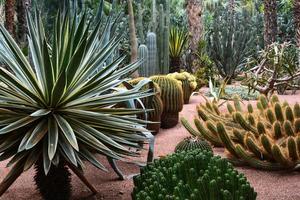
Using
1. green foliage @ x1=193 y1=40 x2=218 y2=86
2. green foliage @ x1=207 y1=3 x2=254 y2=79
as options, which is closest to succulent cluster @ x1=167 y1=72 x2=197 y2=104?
green foliage @ x1=193 y1=40 x2=218 y2=86

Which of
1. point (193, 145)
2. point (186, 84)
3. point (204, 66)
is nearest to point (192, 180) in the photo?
point (193, 145)

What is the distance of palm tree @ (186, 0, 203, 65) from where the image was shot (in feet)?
43.4

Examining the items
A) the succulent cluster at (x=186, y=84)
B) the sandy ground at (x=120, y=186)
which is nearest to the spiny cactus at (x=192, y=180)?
the sandy ground at (x=120, y=186)

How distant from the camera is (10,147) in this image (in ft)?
10.9

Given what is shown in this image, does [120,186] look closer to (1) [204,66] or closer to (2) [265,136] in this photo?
(2) [265,136]

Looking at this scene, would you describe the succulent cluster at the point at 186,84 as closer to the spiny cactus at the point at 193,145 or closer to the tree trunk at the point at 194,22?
the spiny cactus at the point at 193,145

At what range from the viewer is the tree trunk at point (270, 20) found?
560 inches

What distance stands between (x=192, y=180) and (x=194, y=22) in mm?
10769

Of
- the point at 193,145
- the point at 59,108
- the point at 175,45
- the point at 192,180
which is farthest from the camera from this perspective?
the point at 175,45

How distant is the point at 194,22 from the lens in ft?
43.9

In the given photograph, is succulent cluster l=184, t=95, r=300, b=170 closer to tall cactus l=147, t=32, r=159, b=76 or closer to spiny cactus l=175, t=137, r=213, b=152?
spiny cactus l=175, t=137, r=213, b=152

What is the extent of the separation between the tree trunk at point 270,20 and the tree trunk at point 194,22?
7.41ft

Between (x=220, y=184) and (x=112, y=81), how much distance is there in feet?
4.36

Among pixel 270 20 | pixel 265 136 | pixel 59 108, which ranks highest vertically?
pixel 270 20
